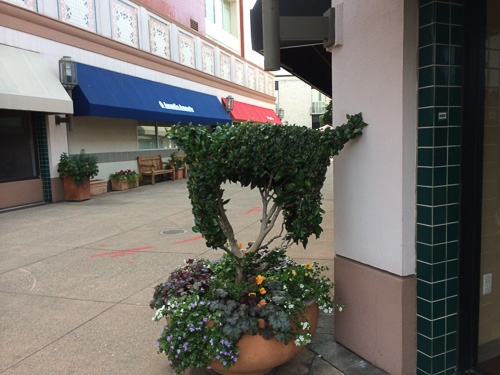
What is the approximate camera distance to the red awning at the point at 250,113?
2036cm

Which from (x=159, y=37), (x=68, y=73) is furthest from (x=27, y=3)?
(x=159, y=37)

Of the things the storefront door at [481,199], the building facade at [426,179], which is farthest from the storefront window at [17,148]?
the storefront door at [481,199]

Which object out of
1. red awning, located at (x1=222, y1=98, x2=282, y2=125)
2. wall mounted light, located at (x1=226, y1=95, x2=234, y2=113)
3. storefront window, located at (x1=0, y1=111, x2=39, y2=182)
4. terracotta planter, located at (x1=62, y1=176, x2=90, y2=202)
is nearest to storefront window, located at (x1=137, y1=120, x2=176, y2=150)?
wall mounted light, located at (x1=226, y1=95, x2=234, y2=113)

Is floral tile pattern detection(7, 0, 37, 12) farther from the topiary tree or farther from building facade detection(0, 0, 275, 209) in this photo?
the topiary tree

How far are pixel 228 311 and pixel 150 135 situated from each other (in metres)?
14.2

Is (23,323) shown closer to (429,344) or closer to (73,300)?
(73,300)

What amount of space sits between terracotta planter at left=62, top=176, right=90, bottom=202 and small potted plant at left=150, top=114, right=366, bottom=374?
350 inches

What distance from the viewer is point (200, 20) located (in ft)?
62.2

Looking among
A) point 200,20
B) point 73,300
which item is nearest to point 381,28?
point 73,300

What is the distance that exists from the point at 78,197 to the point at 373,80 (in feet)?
32.6

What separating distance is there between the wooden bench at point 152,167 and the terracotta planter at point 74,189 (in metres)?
3.79

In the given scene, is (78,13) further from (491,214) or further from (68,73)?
(491,214)

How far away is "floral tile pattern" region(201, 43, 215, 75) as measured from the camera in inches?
705

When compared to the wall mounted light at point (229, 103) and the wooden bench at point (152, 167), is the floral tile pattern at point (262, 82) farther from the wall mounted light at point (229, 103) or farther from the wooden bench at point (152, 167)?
the wooden bench at point (152, 167)
